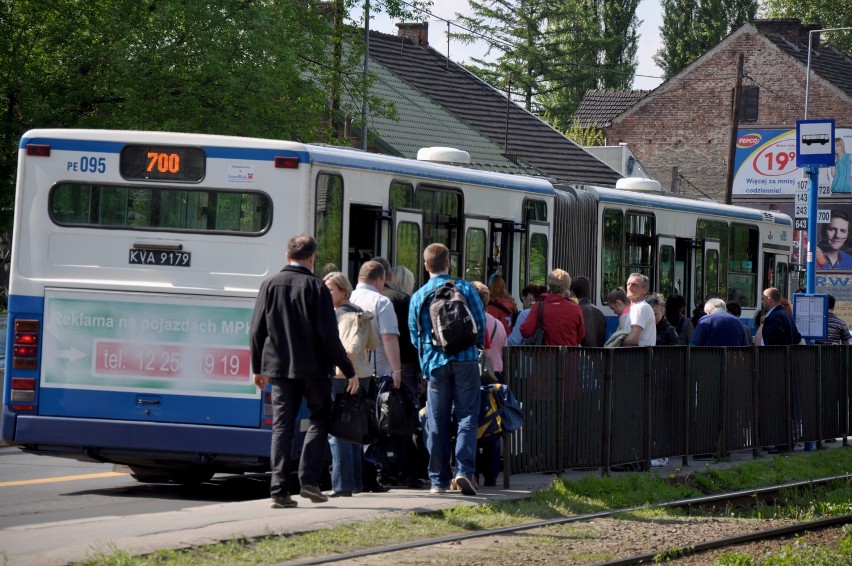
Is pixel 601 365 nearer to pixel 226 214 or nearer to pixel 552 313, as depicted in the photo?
pixel 552 313

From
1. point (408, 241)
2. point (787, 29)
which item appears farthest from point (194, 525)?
point (787, 29)

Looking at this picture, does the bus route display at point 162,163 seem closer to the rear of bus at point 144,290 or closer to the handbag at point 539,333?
the rear of bus at point 144,290

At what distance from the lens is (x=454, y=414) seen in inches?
430

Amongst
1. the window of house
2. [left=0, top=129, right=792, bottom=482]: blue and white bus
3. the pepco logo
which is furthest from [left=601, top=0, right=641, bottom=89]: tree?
[left=0, top=129, right=792, bottom=482]: blue and white bus

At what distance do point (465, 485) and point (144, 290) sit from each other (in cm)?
286

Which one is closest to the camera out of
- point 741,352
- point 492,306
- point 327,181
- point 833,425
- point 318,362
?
point 318,362

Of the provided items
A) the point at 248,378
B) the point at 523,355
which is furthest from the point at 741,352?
the point at 248,378

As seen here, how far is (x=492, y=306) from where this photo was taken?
1379 centimetres

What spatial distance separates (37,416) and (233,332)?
5.40ft

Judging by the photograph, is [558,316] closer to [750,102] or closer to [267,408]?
[267,408]

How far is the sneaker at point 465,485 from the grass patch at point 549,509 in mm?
280

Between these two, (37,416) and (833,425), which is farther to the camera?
(833,425)

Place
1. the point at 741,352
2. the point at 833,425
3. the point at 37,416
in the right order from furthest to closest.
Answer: the point at 833,425
the point at 741,352
the point at 37,416

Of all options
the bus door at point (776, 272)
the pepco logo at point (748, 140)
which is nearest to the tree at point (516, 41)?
the pepco logo at point (748, 140)
